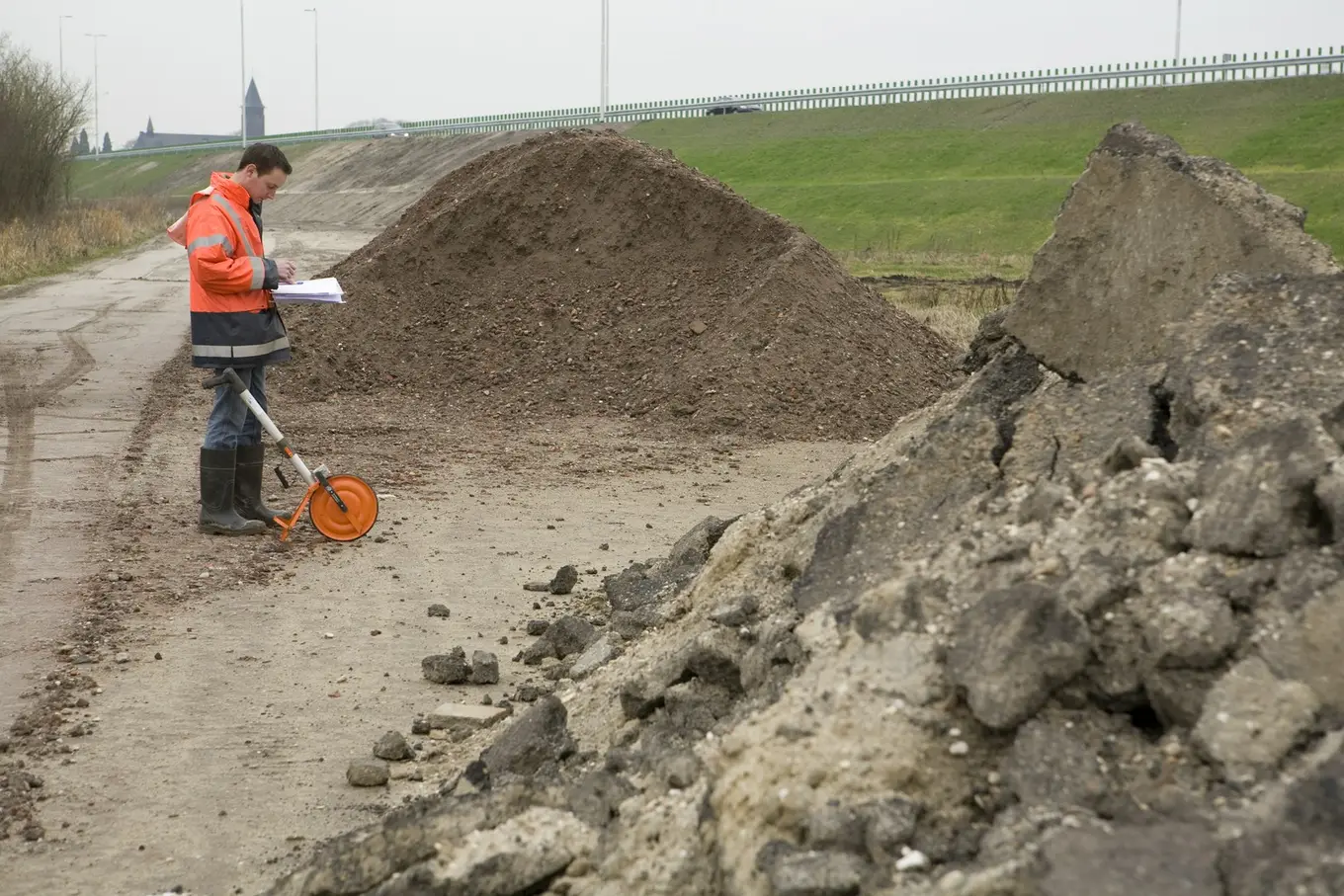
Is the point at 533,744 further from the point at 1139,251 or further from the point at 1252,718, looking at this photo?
the point at 1139,251

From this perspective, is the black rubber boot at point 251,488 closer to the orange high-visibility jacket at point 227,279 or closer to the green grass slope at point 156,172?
the orange high-visibility jacket at point 227,279

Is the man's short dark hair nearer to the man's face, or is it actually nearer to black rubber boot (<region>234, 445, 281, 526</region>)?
the man's face

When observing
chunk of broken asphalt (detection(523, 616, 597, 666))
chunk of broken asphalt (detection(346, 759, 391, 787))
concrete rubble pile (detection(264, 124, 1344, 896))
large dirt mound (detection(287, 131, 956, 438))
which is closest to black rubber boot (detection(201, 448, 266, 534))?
chunk of broken asphalt (detection(523, 616, 597, 666))

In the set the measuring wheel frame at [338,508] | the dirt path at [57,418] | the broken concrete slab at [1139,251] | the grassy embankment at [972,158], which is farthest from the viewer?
the grassy embankment at [972,158]

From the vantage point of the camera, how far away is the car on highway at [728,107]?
213ft

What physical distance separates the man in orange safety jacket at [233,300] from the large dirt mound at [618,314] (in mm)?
5316

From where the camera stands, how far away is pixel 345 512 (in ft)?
27.6

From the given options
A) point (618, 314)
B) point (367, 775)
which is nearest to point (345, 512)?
point (367, 775)

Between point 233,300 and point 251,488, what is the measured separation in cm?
118

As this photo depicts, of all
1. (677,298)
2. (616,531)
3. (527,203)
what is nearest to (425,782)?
(616,531)

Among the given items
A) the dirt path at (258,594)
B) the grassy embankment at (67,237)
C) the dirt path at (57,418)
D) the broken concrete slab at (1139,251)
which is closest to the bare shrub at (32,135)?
the grassy embankment at (67,237)

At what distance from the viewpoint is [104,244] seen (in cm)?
3569

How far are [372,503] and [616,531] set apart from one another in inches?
61.5

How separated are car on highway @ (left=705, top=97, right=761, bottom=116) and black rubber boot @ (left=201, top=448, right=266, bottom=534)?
57.8 metres
